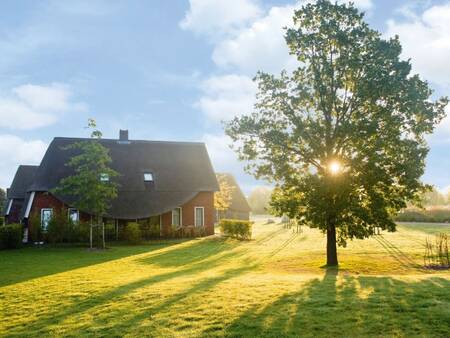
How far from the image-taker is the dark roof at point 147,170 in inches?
1436

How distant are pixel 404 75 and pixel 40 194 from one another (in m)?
29.6

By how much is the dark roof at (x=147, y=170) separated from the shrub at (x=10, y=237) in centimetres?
448

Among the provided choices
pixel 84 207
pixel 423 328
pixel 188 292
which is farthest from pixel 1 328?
pixel 84 207

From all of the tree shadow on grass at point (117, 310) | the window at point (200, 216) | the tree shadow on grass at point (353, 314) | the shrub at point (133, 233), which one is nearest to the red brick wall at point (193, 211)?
the window at point (200, 216)

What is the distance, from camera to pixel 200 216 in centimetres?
3966

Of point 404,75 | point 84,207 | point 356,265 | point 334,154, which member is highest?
point 404,75

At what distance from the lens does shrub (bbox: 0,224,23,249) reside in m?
31.2

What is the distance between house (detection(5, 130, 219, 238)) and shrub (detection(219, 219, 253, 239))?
259 cm

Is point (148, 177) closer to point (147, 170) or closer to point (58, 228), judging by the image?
point (147, 170)

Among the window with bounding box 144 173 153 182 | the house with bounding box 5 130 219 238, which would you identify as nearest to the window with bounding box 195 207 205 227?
the house with bounding box 5 130 219 238

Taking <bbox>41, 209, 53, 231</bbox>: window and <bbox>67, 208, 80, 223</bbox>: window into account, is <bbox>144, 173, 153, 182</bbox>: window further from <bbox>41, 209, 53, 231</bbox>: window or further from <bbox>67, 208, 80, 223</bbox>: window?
<bbox>41, 209, 53, 231</bbox>: window

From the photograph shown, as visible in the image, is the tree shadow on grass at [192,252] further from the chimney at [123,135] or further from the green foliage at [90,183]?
the chimney at [123,135]

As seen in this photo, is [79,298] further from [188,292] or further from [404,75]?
[404,75]

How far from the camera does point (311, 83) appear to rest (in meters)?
20.5
